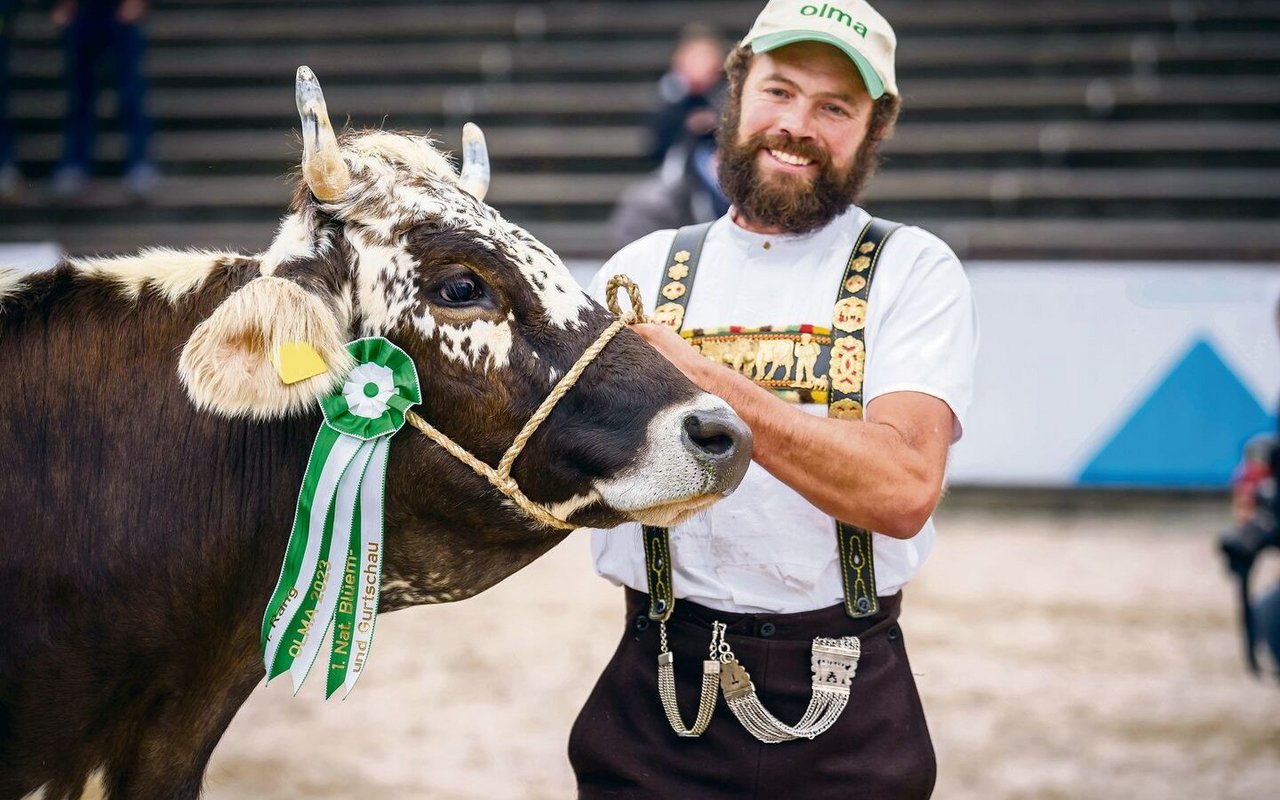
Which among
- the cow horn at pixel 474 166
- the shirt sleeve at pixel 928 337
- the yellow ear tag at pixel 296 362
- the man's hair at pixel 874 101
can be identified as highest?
the man's hair at pixel 874 101

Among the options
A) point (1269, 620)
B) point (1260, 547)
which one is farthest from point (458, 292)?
point (1269, 620)

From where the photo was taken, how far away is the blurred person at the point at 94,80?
34.3 feet

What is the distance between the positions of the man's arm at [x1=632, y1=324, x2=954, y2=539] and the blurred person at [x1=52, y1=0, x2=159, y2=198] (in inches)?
376

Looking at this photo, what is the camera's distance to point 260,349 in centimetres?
200

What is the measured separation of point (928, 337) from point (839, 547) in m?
0.37

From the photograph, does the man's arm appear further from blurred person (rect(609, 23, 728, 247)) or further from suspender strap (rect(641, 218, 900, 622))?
blurred person (rect(609, 23, 728, 247))

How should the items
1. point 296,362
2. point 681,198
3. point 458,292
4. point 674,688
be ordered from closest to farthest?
point 296,362, point 458,292, point 674,688, point 681,198

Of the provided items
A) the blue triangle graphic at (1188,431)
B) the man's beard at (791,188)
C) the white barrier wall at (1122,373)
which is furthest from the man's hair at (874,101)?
the blue triangle graphic at (1188,431)

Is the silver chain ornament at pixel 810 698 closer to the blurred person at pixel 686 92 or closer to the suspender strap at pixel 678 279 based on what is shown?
the suspender strap at pixel 678 279

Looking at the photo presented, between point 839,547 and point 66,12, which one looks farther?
point 66,12

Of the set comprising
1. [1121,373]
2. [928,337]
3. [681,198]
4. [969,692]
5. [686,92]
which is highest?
[686,92]

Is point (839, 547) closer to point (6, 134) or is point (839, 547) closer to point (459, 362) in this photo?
point (459, 362)

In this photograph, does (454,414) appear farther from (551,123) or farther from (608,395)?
(551,123)

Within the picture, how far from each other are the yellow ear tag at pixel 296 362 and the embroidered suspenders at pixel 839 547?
2.10ft
